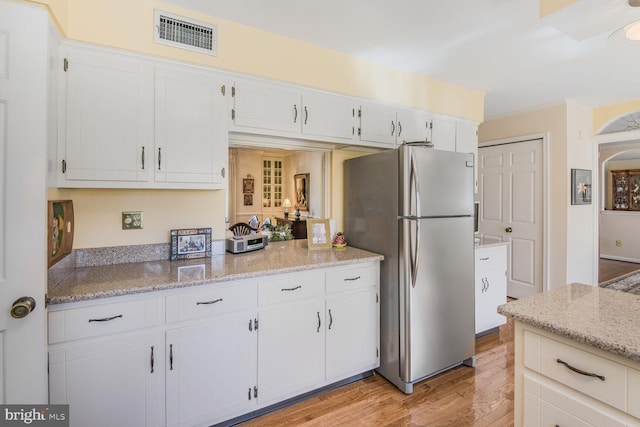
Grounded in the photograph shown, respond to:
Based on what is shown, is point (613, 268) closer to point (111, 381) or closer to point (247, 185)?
point (247, 185)

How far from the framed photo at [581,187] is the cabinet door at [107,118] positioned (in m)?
4.49

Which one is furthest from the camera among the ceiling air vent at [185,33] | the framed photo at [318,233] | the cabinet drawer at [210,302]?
the framed photo at [318,233]

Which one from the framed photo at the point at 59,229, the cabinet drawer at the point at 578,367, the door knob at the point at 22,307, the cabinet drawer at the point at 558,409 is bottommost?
the cabinet drawer at the point at 558,409

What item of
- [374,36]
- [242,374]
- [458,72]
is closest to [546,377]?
[242,374]

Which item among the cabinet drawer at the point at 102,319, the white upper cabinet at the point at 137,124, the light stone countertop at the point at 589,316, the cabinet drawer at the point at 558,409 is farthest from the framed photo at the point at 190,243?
the cabinet drawer at the point at 558,409

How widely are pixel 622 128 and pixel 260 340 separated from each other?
4.99m

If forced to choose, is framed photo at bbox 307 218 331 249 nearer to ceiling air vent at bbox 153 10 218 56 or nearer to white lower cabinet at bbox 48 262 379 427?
white lower cabinet at bbox 48 262 379 427

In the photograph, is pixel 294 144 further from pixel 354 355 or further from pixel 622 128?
pixel 622 128

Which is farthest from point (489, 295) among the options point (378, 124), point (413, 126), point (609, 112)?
point (609, 112)

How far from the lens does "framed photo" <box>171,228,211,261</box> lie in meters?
2.11

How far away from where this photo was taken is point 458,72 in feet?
9.58

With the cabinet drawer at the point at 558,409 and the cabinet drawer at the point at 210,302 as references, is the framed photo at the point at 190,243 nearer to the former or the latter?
the cabinet drawer at the point at 210,302

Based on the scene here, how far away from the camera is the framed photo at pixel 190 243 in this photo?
6.93ft

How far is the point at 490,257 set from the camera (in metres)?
3.01
